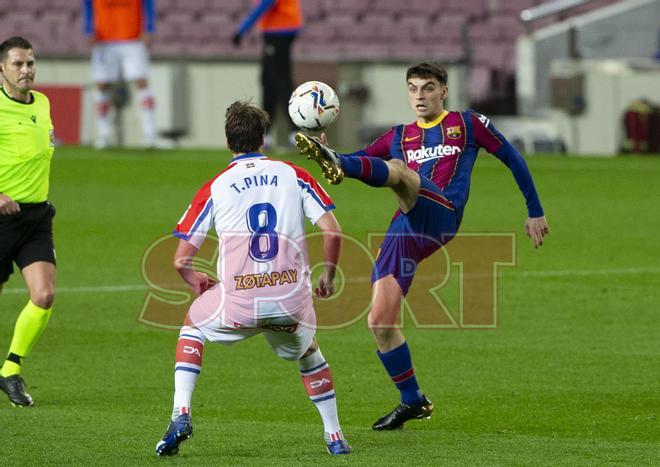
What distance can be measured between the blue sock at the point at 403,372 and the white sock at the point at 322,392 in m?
0.98

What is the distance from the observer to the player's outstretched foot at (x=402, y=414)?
7.65 meters

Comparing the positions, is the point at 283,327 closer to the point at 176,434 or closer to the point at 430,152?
the point at 176,434

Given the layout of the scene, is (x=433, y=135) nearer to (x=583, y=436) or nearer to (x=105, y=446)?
(x=583, y=436)

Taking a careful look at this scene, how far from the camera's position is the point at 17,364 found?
8.36m

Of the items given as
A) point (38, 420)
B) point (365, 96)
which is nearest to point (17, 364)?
point (38, 420)

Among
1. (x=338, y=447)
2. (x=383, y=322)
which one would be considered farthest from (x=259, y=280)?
(x=383, y=322)

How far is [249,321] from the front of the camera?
21.7ft

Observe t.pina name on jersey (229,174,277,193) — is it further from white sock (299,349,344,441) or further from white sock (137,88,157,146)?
white sock (137,88,157,146)

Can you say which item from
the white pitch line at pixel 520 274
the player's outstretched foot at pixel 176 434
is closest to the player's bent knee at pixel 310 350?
the player's outstretched foot at pixel 176 434

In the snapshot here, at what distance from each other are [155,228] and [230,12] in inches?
531

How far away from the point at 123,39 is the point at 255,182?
12715 millimetres

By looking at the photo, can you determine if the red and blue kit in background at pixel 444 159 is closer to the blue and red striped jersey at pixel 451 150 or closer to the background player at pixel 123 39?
the blue and red striped jersey at pixel 451 150

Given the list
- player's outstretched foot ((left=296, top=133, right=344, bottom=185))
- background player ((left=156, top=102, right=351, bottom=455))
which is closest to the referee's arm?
background player ((left=156, top=102, right=351, bottom=455))

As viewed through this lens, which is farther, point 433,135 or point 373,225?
point 373,225
